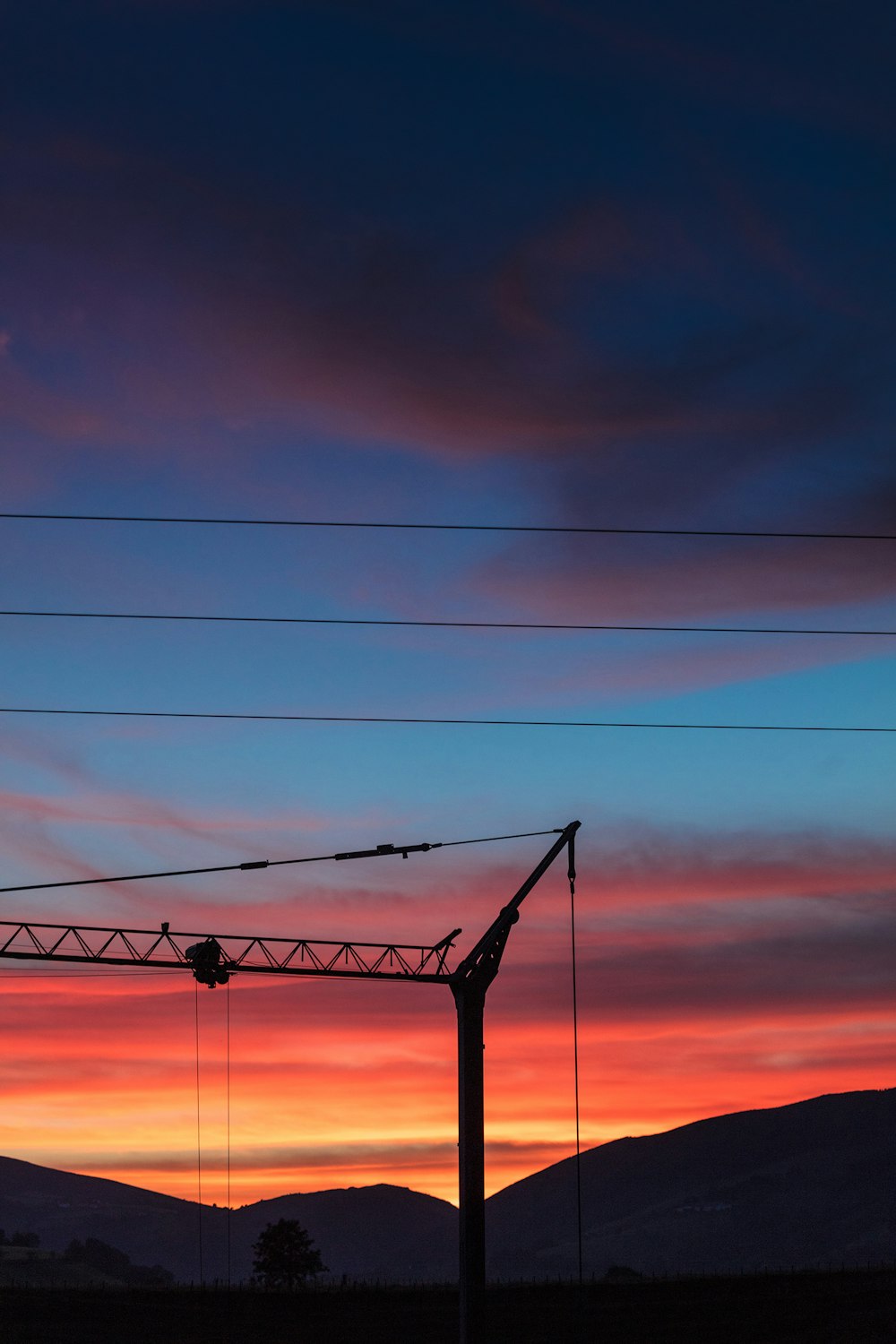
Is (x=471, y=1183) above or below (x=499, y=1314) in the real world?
above

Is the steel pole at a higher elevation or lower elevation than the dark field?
higher

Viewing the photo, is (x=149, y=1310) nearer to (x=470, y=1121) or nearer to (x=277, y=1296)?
(x=277, y=1296)

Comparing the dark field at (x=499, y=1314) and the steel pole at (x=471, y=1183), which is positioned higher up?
the steel pole at (x=471, y=1183)

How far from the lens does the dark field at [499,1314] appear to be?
108 metres

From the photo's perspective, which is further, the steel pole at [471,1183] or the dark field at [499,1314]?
the dark field at [499,1314]

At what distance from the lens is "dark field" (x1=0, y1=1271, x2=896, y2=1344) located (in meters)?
108

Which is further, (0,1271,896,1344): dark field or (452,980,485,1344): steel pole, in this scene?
(0,1271,896,1344): dark field

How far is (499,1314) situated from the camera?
125625 millimetres

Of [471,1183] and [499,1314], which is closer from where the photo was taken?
[471,1183]

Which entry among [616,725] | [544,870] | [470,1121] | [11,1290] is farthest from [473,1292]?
[11,1290]

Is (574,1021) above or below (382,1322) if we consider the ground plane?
above

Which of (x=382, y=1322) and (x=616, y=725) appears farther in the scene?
(x=382, y=1322)

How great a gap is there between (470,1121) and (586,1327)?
67.2m

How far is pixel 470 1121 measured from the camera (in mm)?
54531
